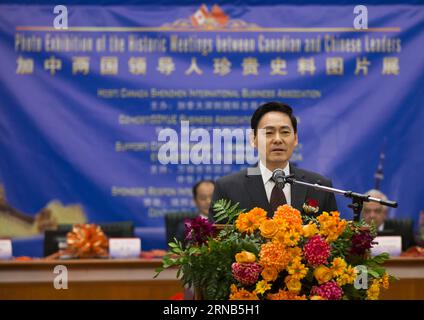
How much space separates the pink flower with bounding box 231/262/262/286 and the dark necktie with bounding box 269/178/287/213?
32.2 inches

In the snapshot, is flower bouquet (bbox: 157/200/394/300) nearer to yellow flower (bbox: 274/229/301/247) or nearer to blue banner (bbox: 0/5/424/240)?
yellow flower (bbox: 274/229/301/247)

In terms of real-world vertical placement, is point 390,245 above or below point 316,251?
below

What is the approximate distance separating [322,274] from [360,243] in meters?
0.13

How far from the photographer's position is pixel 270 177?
8.16ft

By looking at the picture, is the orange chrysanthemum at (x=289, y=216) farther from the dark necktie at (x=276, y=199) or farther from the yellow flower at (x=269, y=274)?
the dark necktie at (x=276, y=199)

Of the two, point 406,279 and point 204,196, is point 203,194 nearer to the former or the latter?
point 204,196

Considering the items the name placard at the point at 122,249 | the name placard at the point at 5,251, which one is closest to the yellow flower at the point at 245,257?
the name placard at the point at 122,249

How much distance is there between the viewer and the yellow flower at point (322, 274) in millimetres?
1581

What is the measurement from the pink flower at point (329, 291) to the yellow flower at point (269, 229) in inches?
6.1

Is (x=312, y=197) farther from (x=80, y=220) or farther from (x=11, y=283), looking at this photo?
(x=80, y=220)

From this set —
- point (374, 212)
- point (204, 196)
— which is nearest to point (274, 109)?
point (204, 196)
